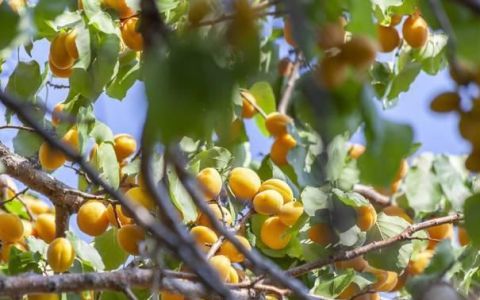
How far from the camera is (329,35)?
627 millimetres

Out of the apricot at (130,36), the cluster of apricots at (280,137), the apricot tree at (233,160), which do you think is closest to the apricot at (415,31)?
the apricot tree at (233,160)

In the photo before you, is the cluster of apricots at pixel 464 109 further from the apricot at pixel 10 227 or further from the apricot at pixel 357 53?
the apricot at pixel 10 227

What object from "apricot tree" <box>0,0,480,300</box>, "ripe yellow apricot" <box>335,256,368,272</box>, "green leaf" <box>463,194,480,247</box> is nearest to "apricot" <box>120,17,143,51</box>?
"apricot tree" <box>0,0,480,300</box>

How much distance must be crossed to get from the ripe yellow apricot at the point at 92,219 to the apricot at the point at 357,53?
94cm

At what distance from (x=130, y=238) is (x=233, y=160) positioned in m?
0.32

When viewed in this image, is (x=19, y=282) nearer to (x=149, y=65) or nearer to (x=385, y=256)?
(x=149, y=65)

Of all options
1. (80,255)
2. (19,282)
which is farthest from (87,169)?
(80,255)

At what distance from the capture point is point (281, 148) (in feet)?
5.52

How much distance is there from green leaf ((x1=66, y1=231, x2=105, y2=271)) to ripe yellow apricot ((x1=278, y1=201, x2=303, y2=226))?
0.96 feet

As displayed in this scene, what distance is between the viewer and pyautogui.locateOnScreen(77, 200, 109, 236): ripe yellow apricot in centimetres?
150

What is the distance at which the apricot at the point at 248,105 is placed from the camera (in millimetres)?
1790

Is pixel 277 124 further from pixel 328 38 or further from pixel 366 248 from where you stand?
pixel 328 38

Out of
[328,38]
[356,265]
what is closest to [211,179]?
[356,265]

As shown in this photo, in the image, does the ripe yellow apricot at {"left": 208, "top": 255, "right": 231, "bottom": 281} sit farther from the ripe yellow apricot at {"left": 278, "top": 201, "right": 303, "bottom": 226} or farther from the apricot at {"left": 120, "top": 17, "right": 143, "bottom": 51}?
the apricot at {"left": 120, "top": 17, "right": 143, "bottom": 51}
